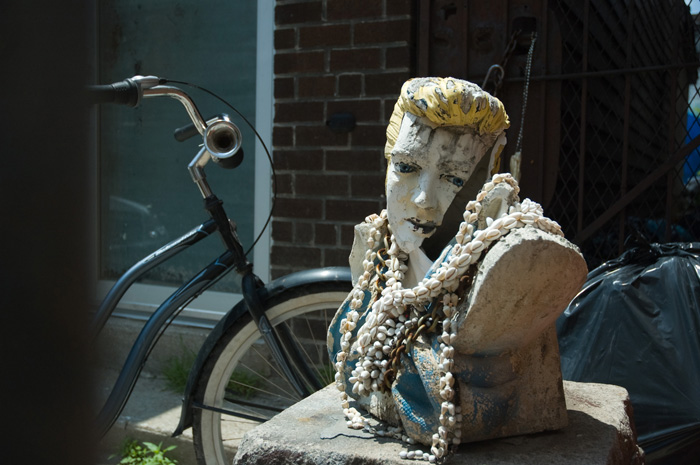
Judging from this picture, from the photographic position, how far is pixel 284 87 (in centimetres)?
342

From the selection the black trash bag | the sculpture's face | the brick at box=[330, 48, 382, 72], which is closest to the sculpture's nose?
the sculpture's face

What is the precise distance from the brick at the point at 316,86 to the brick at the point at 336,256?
754mm

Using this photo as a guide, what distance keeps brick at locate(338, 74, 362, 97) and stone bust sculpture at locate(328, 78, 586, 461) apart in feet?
5.09

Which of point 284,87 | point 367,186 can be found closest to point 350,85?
point 284,87

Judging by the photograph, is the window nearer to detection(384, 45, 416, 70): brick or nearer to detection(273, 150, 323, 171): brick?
detection(273, 150, 323, 171): brick

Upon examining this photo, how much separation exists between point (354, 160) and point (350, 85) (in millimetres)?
358

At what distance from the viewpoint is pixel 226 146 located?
2.46 metres

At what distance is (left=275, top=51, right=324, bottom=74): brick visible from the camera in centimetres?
331

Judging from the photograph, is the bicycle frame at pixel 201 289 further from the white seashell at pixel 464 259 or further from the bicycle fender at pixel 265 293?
the white seashell at pixel 464 259

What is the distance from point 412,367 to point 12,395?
1.14 metres

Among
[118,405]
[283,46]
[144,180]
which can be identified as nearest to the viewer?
[118,405]

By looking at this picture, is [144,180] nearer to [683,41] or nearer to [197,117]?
[197,117]

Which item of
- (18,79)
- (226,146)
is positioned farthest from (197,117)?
(18,79)

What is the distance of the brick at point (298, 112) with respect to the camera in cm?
333
